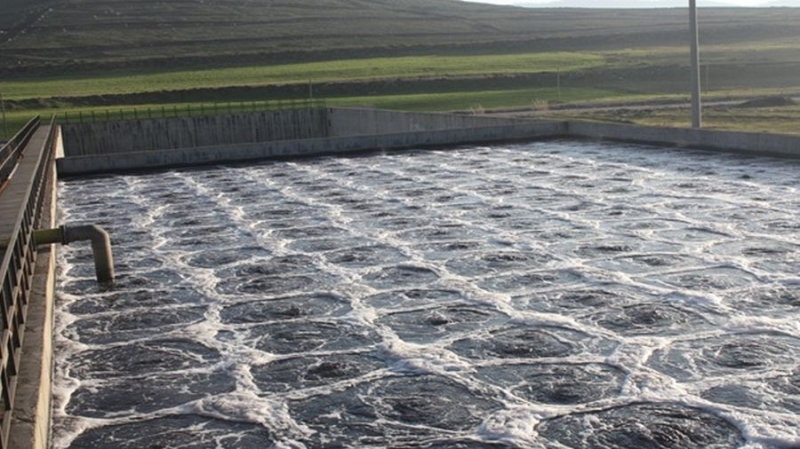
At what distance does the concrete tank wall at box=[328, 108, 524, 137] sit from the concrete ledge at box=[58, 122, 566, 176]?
0.59 metres

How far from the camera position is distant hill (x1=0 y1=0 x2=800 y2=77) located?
92.9 m

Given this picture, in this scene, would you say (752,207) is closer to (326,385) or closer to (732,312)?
(732,312)

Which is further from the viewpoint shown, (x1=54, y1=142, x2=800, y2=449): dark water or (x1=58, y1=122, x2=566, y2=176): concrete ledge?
(x1=58, y1=122, x2=566, y2=176): concrete ledge

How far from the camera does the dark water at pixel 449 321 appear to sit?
32.0 feet

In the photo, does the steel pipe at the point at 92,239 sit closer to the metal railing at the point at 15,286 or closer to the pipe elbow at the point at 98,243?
the pipe elbow at the point at 98,243

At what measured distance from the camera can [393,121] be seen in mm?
41875

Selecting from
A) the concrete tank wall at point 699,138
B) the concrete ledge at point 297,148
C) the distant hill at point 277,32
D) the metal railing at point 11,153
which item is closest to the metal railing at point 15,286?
the metal railing at point 11,153

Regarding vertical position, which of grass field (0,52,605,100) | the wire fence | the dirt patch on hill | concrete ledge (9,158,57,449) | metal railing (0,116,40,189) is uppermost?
grass field (0,52,605,100)

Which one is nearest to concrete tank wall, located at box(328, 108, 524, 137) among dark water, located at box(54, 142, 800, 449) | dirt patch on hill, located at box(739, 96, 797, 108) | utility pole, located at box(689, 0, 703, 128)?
utility pole, located at box(689, 0, 703, 128)

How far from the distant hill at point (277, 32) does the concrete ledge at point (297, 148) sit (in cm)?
5729

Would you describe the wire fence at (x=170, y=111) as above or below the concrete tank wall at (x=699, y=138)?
above

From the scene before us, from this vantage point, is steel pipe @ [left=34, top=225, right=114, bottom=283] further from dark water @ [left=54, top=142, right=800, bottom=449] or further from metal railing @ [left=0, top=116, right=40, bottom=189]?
metal railing @ [left=0, top=116, right=40, bottom=189]

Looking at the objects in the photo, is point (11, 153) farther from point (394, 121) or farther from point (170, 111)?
point (170, 111)

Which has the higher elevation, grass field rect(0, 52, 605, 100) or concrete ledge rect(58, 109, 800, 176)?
grass field rect(0, 52, 605, 100)
